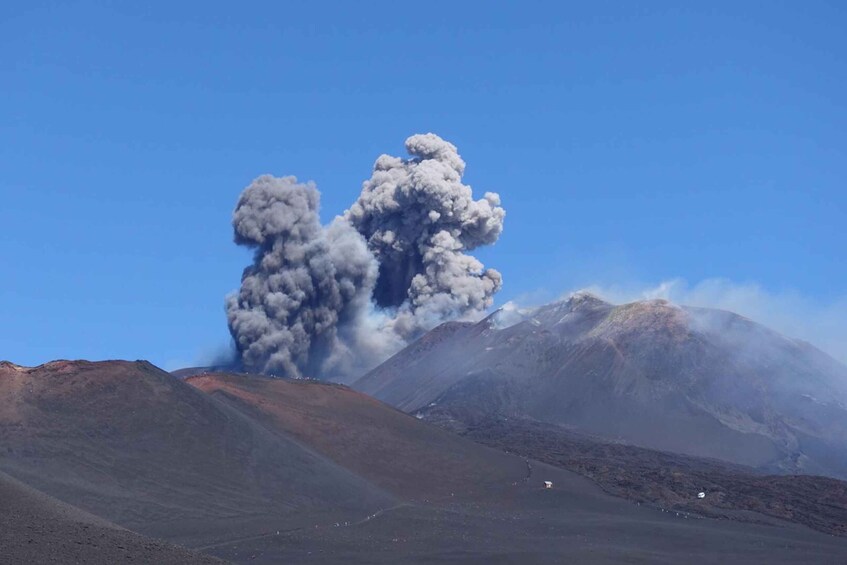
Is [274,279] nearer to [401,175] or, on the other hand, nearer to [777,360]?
[401,175]

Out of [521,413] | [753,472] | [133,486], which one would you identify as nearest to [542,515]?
[133,486]

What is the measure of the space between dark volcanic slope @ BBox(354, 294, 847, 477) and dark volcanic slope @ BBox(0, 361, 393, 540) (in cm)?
4505

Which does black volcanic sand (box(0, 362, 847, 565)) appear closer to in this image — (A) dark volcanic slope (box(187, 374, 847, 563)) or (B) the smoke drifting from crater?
(A) dark volcanic slope (box(187, 374, 847, 563))

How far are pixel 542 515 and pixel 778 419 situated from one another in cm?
5232

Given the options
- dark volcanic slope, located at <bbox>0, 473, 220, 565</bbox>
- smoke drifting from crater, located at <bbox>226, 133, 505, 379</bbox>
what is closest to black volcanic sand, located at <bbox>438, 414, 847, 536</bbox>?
smoke drifting from crater, located at <bbox>226, 133, 505, 379</bbox>

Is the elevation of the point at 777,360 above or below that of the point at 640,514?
above

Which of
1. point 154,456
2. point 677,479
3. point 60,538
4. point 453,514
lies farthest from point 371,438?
point 60,538

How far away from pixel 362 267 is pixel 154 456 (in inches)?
2899

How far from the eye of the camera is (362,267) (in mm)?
136875

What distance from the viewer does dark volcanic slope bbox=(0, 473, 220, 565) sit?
38.4 m

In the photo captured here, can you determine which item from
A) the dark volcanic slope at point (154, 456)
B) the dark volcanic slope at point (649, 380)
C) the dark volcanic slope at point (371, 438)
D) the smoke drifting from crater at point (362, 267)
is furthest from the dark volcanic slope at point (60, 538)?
the smoke drifting from crater at point (362, 267)

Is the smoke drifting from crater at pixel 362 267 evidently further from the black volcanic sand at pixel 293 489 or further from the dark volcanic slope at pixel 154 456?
the dark volcanic slope at pixel 154 456

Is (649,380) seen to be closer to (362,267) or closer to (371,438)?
(362,267)

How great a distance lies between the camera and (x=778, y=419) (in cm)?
11894
